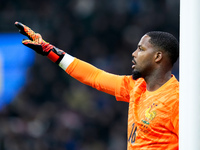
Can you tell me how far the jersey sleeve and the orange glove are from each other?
162mm

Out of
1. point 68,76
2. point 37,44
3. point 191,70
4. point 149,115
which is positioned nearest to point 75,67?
point 37,44

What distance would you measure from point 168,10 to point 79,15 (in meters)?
2.36

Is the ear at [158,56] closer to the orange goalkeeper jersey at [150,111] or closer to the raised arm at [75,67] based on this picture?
the orange goalkeeper jersey at [150,111]

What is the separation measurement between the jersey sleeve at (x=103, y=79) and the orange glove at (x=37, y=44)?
0.53ft

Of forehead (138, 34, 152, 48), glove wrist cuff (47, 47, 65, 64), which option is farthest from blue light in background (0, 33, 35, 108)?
forehead (138, 34, 152, 48)

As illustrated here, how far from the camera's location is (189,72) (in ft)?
7.04

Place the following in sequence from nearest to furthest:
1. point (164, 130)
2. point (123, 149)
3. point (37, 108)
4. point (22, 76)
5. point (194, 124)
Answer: point (194, 124), point (164, 130), point (123, 149), point (37, 108), point (22, 76)

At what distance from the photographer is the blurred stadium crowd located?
29.7 ft

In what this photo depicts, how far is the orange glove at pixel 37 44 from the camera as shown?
364 cm

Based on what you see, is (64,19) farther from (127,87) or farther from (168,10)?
(127,87)

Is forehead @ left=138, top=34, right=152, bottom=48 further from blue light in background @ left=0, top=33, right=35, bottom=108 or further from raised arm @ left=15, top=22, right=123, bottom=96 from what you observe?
blue light in background @ left=0, top=33, right=35, bottom=108

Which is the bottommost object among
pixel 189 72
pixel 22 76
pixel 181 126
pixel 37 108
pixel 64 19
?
pixel 181 126

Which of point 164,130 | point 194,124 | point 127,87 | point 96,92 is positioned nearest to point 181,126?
point 194,124

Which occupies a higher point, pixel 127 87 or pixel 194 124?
pixel 127 87
